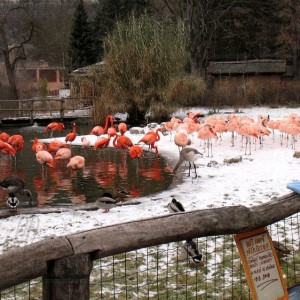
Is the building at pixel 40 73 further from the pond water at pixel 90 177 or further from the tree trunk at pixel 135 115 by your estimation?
the pond water at pixel 90 177

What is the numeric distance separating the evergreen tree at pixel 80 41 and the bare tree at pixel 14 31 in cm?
295

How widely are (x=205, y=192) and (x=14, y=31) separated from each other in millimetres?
39210

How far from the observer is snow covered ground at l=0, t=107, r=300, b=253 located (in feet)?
23.5

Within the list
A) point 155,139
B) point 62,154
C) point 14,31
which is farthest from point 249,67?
point 62,154

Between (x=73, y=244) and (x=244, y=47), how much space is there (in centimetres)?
4073

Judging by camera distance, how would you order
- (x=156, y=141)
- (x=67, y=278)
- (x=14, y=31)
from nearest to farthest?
(x=67, y=278), (x=156, y=141), (x=14, y=31)

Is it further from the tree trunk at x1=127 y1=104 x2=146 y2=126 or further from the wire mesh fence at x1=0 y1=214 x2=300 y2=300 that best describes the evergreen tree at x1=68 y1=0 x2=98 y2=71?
the wire mesh fence at x1=0 y1=214 x2=300 y2=300

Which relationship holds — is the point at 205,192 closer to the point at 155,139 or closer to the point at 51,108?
the point at 155,139

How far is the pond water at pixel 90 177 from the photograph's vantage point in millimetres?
9562

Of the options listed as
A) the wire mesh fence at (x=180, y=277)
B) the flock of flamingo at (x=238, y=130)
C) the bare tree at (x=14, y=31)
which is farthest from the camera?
the bare tree at (x=14, y=31)

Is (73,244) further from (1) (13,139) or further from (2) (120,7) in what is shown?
(2) (120,7)

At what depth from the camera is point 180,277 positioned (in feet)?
17.2

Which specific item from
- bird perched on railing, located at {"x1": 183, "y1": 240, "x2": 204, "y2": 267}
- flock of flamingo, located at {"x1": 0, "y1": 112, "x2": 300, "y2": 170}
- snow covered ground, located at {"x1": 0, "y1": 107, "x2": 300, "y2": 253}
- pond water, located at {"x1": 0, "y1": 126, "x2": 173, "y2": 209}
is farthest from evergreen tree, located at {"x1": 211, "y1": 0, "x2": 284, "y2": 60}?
bird perched on railing, located at {"x1": 183, "y1": 240, "x2": 204, "y2": 267}

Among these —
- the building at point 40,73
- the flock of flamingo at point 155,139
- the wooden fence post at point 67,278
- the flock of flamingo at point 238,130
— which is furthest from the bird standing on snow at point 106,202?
the building at point 40,73
